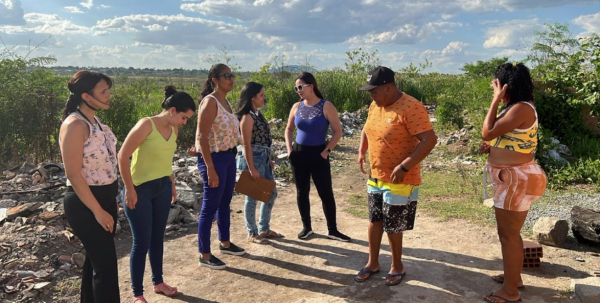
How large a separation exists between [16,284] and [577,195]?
7.11 m

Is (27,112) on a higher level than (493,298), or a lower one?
higher

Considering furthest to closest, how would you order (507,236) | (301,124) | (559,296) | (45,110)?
(45,110) → (301,124) → (559,296) → (507,236)

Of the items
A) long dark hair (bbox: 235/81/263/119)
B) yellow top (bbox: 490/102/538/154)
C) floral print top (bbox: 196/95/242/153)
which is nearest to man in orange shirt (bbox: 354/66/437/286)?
yellow top (bbox: 490/102/538/154)

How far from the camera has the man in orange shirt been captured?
10.8ft

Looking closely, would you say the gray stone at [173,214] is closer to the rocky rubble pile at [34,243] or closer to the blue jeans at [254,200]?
the rocky rubble pile at [34,243]

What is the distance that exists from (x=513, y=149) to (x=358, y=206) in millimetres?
3647

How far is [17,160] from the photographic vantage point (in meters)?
7.82

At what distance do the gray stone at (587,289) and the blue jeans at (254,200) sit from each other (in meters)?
2.95

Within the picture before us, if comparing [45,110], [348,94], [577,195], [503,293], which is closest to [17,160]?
[45,110]

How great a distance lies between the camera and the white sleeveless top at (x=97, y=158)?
269 cm

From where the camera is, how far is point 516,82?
3.06 meters

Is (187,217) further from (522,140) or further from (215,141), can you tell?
(522,140)

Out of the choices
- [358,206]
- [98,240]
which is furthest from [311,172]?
[98,240]

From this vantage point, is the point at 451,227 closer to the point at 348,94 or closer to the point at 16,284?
the point at 16,284
